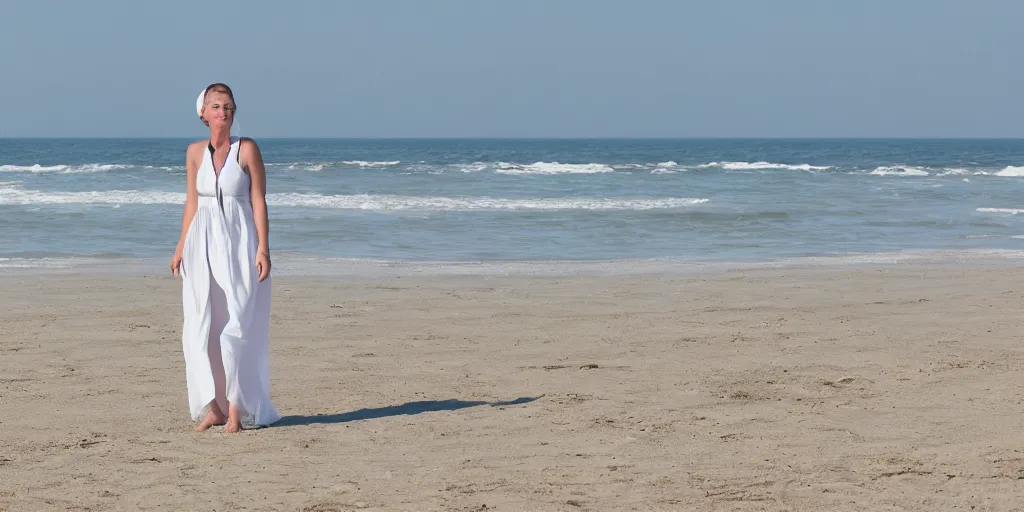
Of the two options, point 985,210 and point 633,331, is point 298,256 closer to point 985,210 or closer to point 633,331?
point 633,331

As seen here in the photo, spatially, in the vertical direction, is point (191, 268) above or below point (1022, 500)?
above

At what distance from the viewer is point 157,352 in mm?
7316

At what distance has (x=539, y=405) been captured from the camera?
19.2 feet

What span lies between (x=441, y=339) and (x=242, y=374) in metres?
2.78

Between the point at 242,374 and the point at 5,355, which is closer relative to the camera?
the point at 242,374

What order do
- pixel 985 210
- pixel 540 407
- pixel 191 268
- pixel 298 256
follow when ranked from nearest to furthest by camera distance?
pixel 191 268 → pixel 540 407 → pixel 298 256 → pixel 985 210

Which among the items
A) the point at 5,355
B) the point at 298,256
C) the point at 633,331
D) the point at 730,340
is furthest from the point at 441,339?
the point at 298,256

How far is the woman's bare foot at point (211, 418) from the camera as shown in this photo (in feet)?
17.2

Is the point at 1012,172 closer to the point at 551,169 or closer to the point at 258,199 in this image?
the point at 551,169

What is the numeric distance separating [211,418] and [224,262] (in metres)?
0.75

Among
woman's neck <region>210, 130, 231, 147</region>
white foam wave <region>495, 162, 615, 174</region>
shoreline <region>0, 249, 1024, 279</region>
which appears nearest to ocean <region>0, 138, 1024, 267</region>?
shoreline <region>0, 249, 1024, 279</region>

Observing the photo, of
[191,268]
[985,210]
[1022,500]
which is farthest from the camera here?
[985,210]

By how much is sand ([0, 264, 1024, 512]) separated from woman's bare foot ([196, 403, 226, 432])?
8cm
